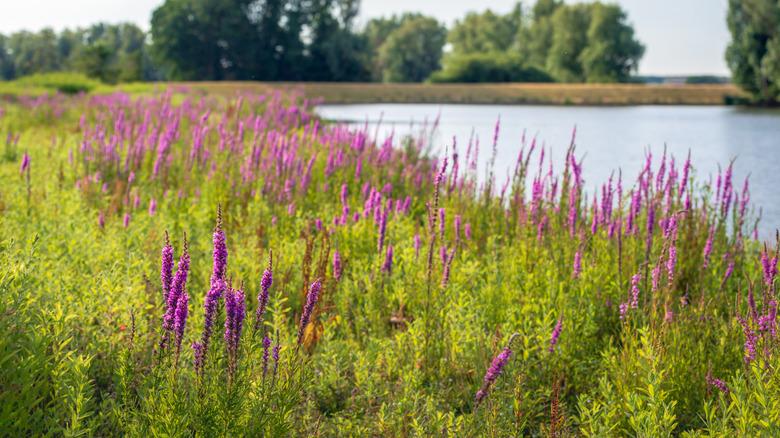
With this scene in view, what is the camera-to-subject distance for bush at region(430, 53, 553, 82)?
80250 millimetres

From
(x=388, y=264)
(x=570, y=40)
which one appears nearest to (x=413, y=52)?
(x=570, y=40)

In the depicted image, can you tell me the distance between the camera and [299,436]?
3428 millimetres

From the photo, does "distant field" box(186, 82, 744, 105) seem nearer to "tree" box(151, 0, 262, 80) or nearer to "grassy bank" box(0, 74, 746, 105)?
"grassy bank" box(0, 74, 746, 105)

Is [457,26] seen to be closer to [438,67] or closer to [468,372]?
[438,67]

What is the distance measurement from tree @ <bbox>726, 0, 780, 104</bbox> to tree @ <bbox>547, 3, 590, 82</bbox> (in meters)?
33.4

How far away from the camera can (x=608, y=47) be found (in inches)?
3063

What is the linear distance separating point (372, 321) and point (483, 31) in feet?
357

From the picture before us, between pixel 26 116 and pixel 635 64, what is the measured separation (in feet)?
265

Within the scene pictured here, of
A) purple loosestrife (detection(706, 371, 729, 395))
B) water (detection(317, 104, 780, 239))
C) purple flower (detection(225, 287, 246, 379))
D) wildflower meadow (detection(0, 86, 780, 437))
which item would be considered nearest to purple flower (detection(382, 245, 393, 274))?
wildflower meadow (detection(0, 86, 780, 437))

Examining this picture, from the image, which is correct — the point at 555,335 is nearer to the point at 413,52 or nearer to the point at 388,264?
the point at 388,264

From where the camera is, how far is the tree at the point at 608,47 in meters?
77.5

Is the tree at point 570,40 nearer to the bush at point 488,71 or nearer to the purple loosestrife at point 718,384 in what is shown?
the bush at point 488,71

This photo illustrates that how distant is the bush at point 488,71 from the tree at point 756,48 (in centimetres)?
3178

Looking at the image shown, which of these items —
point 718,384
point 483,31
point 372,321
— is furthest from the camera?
point 483,31
